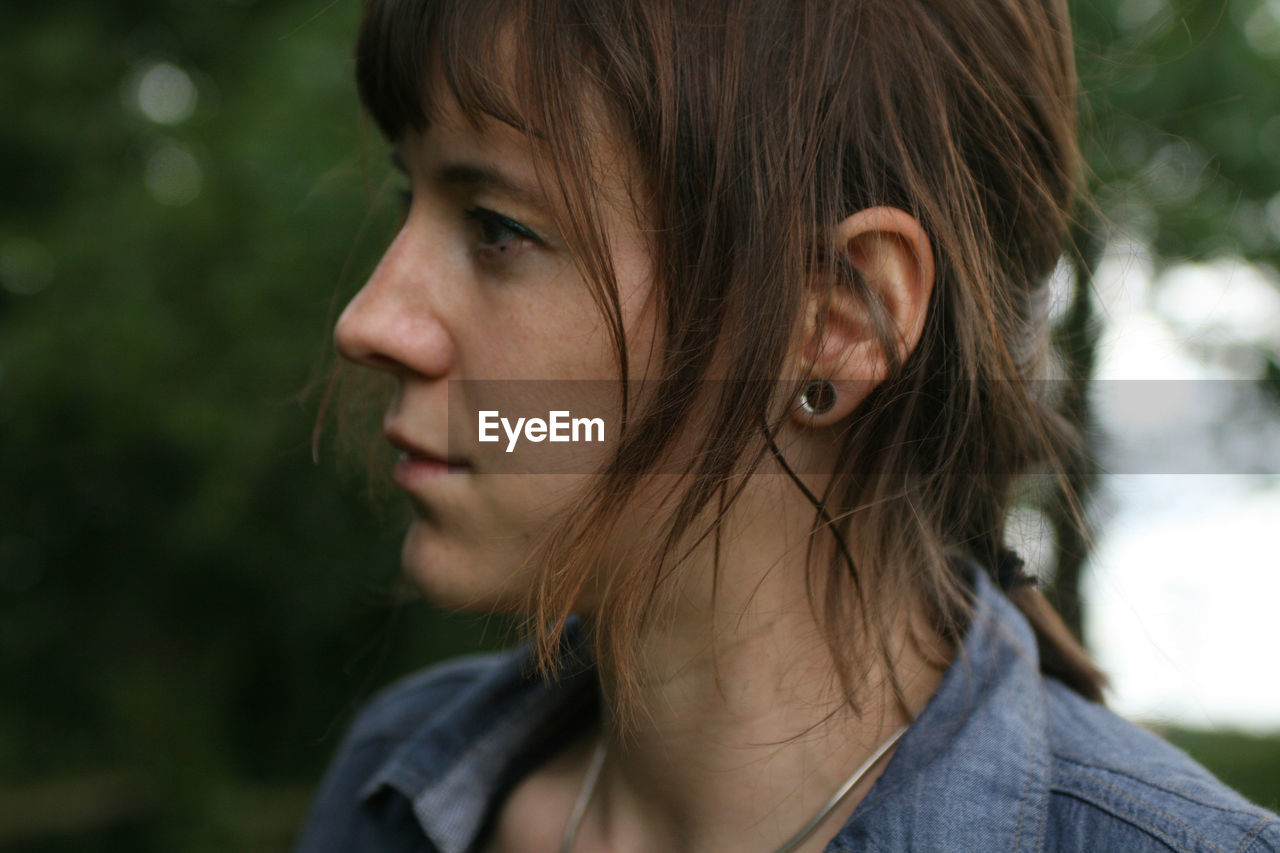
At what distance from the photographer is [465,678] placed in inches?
80.7

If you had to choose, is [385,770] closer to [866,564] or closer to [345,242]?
[866,564]

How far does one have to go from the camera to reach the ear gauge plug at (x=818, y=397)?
128 cm

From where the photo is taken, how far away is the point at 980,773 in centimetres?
121

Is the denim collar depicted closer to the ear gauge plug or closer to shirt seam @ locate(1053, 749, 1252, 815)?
shirt seam @ locate(1053, 749, 1252, 815)

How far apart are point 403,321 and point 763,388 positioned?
47cm

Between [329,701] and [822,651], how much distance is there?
2.65 metres

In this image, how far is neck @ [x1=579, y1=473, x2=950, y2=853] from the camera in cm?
132

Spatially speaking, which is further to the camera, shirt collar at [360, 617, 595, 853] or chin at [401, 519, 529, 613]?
shirt collar at [360, 617, 595, 853]

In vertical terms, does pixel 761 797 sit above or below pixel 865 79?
below

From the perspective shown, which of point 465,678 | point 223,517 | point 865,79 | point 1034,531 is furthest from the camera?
point 223,517

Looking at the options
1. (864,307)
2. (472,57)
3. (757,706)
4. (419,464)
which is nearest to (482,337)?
(419,464)

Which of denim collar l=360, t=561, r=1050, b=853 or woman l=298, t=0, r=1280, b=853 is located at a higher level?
woman l=298, t=0, r=1280, b=853

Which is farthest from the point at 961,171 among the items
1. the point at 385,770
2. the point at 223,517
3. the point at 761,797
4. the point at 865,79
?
the point at 223,517

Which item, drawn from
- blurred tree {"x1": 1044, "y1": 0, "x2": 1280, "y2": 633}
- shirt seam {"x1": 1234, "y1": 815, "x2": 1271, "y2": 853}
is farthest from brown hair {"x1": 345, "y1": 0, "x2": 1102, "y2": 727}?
blurred tree {"x1": 1044, "y1": 0, "x2": 1280, "y2": 633}
